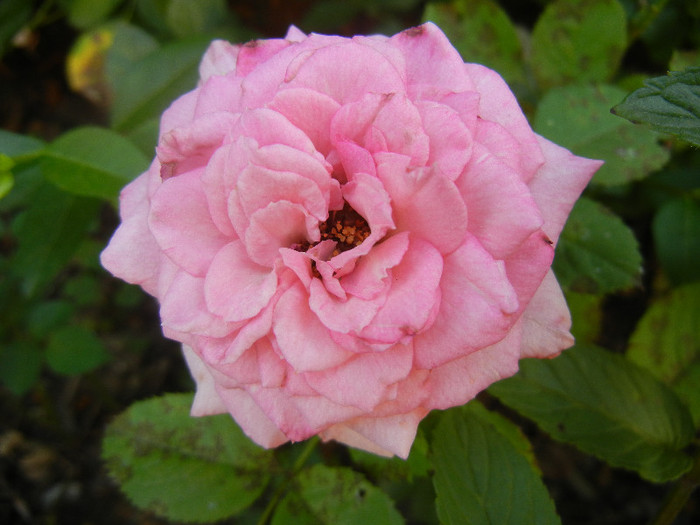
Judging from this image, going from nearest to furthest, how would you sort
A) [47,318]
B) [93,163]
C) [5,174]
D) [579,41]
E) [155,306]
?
1. [5,174]
2. [93,163]
3. [579,41]
4. [47,318]
5. [155,306]

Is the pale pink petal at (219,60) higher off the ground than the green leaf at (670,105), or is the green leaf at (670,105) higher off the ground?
the green leaf at (670,105)

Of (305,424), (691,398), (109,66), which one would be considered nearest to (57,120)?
(109,66)

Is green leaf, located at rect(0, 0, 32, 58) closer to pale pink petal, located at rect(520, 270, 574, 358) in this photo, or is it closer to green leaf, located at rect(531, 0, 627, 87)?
green leaf, located at rect(531, 0, 627, 87)

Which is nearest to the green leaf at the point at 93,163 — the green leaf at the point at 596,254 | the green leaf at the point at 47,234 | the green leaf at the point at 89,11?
the green leaf at the point at 47,234

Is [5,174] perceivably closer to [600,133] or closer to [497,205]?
[497,205]

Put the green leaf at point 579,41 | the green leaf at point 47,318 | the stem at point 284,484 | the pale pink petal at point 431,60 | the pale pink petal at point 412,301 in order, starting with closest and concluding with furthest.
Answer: the pale pink petal at point 412,301
the pale pink petal at point 431,60
the stem at point 284,484
the green leaf at point 579,41
the green leaf at point 47,318

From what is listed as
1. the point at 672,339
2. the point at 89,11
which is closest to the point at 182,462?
the point at 672,339

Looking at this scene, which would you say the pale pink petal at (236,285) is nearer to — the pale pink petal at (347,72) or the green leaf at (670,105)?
the pale pink petal at (347,72)
